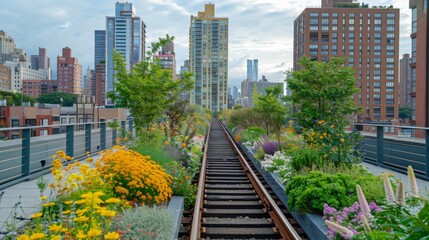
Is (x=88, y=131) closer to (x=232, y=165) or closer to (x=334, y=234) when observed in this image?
(x=232, y=165)

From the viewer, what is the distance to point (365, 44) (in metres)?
122

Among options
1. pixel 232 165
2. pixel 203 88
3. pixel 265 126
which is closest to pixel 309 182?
pixel 232 165

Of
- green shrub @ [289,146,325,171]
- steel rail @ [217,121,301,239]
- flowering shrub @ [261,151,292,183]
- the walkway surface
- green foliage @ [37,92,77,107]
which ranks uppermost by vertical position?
green foliage @ [37,92,77,107]

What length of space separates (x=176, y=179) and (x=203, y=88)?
175216 mm

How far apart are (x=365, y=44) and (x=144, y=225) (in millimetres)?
128872

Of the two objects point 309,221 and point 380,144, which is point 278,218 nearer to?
point 309,221

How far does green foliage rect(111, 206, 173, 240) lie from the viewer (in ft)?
14.3

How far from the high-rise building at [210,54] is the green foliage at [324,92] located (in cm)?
17030

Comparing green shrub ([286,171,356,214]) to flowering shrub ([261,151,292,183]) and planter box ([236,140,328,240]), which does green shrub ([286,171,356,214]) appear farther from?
flowering shrub ([261,151,292,183])

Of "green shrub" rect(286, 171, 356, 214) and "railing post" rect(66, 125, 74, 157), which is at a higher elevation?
"railing post" rect(66, 125, 74, 157)

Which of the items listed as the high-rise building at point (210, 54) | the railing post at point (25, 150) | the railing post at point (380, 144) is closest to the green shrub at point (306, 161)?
the railing post at point (380, 144)

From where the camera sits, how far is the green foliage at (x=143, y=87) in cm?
1295

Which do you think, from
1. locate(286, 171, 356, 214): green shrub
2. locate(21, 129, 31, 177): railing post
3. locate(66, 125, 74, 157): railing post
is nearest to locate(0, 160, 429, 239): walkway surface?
locate(21, 129, 31, 177): railing post

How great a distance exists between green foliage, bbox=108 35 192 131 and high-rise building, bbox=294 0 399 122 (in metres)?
109
